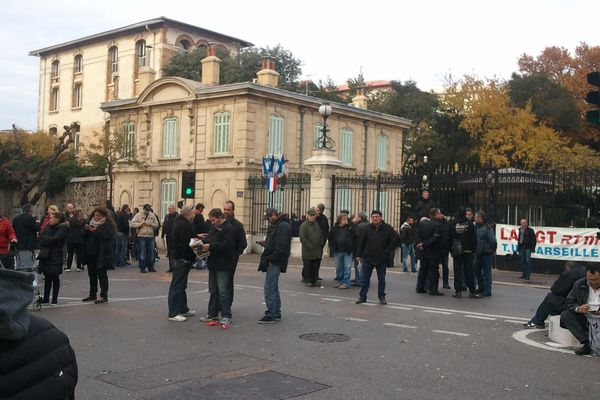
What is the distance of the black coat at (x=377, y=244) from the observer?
1250cm

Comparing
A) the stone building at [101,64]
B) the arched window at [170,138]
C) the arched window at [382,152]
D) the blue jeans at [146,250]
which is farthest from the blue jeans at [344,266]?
the stone building at [101,64]

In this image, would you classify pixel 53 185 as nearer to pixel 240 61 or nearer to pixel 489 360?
pixel 240 61

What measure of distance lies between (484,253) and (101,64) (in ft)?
155

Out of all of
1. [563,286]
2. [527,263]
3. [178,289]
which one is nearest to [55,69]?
[527,263]

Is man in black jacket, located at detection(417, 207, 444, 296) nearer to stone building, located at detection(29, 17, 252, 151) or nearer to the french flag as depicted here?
the french flag

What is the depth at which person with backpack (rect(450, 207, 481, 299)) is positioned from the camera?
13609 millimetres

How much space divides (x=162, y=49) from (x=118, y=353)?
150ft

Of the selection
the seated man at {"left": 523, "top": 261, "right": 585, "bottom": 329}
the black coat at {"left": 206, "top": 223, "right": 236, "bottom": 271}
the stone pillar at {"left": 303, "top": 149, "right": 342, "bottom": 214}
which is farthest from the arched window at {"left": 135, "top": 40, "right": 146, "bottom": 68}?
the seated man at {"left": 523, "top": 261, "right": 585, "bottom": 329}

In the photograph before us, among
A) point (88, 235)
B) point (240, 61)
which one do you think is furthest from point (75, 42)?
point (88, 235)

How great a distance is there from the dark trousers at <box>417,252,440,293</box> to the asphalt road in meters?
1.06

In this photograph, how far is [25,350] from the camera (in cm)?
257

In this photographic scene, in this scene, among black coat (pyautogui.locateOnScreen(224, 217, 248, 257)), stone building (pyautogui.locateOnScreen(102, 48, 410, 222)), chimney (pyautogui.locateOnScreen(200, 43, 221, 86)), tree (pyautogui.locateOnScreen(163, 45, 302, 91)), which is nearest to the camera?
black coat (pyautogui.locateOnScreen(224, 217, 248, 257))

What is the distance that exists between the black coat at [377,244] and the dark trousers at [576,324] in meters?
4.29

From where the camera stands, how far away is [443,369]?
7.26 metres
